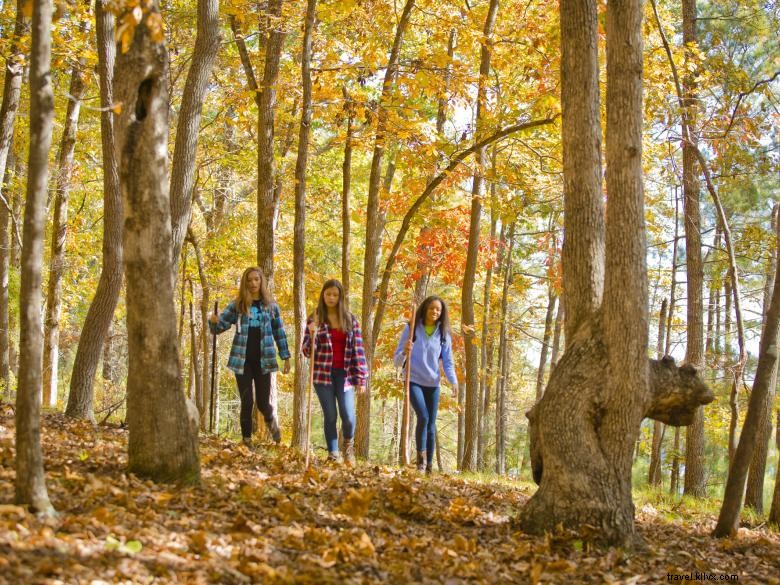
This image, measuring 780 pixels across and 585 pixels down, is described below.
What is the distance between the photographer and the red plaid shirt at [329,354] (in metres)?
7.74

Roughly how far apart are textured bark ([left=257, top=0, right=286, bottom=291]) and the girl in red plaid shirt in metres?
1.82

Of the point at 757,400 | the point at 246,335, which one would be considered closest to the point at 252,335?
the point at 246,335

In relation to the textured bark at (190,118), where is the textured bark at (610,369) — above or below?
below

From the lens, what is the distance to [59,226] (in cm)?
1386

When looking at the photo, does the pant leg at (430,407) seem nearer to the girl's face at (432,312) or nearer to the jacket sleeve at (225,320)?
the girl's face at (432,312)

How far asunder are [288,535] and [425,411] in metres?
3.90

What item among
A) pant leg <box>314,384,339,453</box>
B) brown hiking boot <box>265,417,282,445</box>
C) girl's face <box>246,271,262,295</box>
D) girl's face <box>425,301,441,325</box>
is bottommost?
brown hiking boot <box>265,417,282,445</box>

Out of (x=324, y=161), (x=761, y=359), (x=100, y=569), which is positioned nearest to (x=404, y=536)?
(x=100, y=569)

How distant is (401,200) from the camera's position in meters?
16.0

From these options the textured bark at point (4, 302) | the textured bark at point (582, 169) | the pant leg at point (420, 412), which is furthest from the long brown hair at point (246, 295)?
the textured bark at point (4, 302)

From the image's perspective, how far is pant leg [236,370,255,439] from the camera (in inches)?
309

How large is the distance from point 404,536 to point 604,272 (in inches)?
101

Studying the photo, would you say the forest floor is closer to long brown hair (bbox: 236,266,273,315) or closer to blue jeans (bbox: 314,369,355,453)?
blue jeans (bbox: 314,369,355,453)

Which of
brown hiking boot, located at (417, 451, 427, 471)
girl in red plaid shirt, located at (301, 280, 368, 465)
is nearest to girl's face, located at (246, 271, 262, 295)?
girl in red plaid shirt, located at (301, 280, 368, 465)
